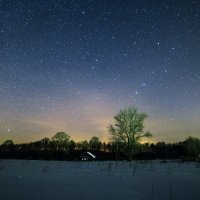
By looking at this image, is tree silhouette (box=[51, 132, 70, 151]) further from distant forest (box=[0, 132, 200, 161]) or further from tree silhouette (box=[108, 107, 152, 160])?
tree silhouette (box=[108, 107, 152, 160])

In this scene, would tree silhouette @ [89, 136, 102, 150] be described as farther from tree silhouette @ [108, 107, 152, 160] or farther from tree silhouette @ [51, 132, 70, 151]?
tree silhouette @ [108, 107, 152, 160]

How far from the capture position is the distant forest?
176 ft

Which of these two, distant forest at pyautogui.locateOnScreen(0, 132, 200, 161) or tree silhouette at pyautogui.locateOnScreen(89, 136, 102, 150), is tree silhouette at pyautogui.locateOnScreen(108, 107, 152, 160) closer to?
distant forest at pyautogui.locateOnScreen(0, 132, 200, 161)

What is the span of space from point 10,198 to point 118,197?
9.51 feet

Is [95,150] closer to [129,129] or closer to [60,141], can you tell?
[60,141]

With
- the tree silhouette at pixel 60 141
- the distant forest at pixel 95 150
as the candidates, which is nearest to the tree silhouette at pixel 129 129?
the distant forest at pixel 95 150

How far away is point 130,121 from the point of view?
150 ft

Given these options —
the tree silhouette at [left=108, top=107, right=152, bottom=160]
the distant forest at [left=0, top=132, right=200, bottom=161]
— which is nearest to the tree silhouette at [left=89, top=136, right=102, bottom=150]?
the distant forest at [left=0, top=132, right=200, bottom=161]

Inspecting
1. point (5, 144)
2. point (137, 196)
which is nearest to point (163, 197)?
point (137, 196)

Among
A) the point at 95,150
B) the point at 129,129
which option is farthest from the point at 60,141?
the point at 129,129

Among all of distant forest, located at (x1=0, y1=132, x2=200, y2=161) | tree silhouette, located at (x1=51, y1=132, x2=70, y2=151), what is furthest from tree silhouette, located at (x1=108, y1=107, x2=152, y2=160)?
tree silhouette, located at (x1=51, y1=132, x2=70, y2=151)

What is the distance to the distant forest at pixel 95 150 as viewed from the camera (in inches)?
2114

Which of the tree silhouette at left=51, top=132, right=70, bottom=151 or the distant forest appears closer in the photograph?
the distant forest

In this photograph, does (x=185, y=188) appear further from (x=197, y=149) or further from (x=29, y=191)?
(x=197, y=149)
